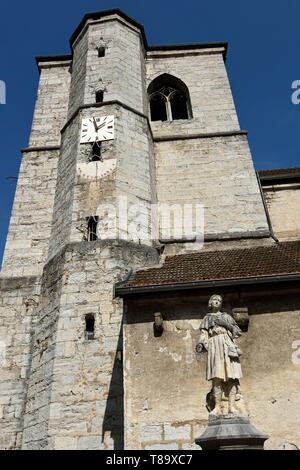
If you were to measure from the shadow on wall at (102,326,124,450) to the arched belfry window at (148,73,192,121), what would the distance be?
29.7 feet

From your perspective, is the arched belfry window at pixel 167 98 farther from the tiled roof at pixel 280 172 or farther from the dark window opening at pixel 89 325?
the dark window opening at pixel 89 325

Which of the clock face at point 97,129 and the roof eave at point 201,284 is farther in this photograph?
the clock face at point 97,129

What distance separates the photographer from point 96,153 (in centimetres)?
998

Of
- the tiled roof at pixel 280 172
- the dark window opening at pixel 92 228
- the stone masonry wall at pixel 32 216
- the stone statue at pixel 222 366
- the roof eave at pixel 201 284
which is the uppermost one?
the tiled roof at pixel 280 172

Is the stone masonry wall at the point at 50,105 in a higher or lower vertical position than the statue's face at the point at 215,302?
higher

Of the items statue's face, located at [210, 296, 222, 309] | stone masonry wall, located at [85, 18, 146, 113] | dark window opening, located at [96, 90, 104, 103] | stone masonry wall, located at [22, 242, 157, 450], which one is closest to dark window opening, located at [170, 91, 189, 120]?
stone masonry wall, located at [85, 18, 146, 113]

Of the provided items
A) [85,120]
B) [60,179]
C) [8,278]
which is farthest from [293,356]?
[85,120]

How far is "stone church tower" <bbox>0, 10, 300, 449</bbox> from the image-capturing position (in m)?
5.92

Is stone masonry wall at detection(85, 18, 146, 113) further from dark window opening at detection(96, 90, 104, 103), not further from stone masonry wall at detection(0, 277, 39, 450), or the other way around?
stone masonry wall at detection(0, 277, 39, 450)

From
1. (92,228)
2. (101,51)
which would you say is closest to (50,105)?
(101,51)

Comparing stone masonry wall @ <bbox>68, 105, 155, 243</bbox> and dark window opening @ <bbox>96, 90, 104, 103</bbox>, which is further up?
dark window opening @ <bbox>96, 90, 104, 103</bbox>

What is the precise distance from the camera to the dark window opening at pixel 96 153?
9.87 m

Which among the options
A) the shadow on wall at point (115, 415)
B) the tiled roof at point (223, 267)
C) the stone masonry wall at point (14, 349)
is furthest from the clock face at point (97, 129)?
the shadow on wall at point (115, 415)

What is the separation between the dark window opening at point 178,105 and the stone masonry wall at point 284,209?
3.84 meters
